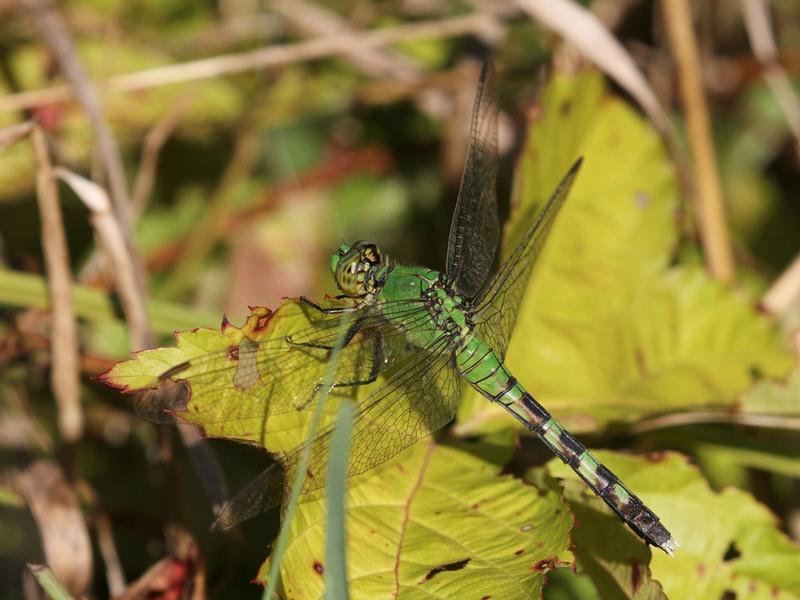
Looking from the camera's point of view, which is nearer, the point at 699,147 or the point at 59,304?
the point at 59,304

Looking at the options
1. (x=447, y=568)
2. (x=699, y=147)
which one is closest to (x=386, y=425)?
(x=447, y=568)

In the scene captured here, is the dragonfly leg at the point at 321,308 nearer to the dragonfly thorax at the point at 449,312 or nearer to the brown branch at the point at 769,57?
the dragonfly thorax at the point at 449,312

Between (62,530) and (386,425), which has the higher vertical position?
(62,530)

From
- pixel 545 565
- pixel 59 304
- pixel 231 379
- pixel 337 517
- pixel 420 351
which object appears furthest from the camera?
pixel 59 304

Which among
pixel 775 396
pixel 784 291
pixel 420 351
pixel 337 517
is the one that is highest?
pixel 420 351

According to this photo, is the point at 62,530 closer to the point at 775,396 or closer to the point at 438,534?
the point at 438,534

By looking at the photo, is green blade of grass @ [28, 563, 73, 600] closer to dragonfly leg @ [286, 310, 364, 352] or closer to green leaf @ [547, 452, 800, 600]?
dragonfly leg @ [286, 310, 364, 352]

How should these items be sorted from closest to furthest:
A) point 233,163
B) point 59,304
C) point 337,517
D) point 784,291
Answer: point 337,517
point 59,304
point 784,291
point 233,163
